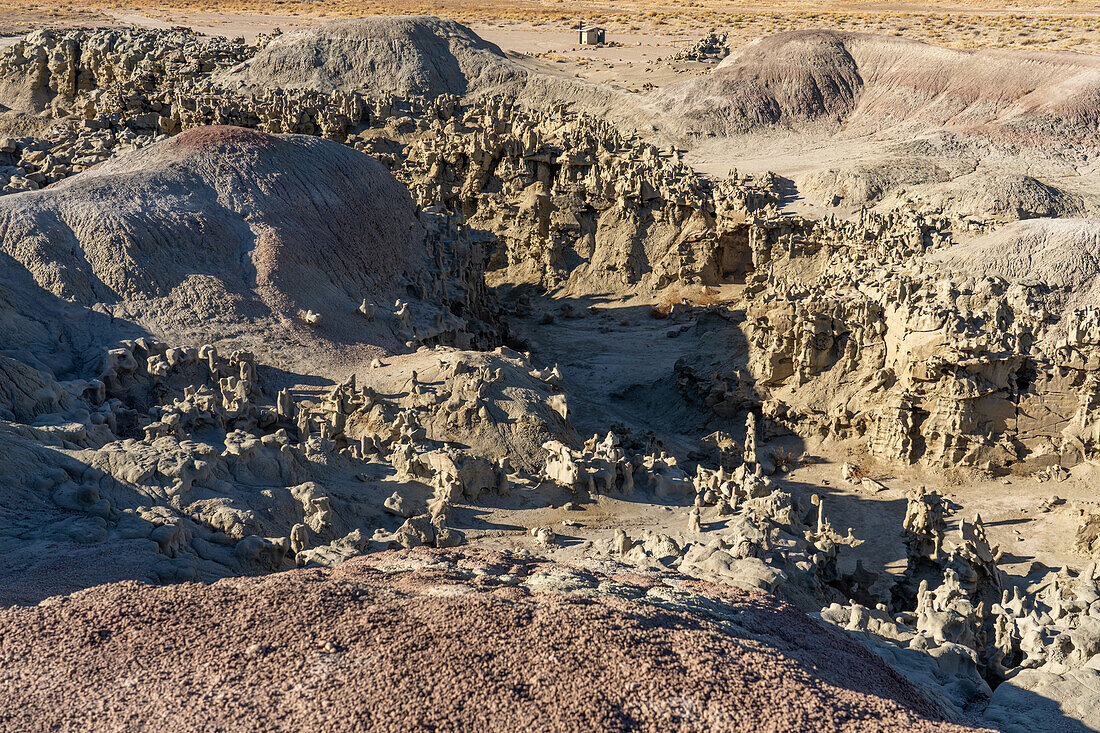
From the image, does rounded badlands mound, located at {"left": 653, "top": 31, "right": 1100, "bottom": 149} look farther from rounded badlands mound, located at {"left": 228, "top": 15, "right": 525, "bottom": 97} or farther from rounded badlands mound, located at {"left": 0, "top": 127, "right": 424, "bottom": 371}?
rounded badlands mound, located at {"left": 0, "top": 127, "right": 424, "bottom": 371}

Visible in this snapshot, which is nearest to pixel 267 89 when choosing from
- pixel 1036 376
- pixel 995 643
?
pixel 1036 376

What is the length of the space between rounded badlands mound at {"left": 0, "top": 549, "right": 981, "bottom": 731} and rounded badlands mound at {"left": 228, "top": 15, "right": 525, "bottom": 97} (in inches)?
1096

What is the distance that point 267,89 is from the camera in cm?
3180

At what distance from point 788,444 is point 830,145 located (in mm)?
Result: 13081

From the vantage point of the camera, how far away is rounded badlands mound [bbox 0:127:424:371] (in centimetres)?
1605

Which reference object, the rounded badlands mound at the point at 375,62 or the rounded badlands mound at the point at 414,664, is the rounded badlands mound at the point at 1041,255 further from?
the rounded badlands mound at the point at 375,62

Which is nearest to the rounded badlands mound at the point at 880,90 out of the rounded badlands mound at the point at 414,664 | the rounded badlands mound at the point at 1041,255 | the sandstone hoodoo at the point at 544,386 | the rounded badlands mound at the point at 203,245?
the sandstone hoodoo at the point at 544,386

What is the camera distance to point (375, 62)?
3309 cm

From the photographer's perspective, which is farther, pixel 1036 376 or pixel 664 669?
pixel 1036 376

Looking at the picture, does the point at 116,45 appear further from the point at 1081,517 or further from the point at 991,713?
the point at 991,713

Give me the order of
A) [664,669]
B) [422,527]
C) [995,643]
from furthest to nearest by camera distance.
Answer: [422,527] → [995,643] → [664,669]

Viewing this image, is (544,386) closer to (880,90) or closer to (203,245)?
(203,245)

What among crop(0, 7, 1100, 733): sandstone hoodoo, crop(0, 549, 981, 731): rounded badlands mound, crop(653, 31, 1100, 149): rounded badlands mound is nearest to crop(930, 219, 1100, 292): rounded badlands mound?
crop(0, 7, 1100, 733): sandstone hoodoo

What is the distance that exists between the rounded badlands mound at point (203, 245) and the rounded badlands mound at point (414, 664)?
32.5 ft
